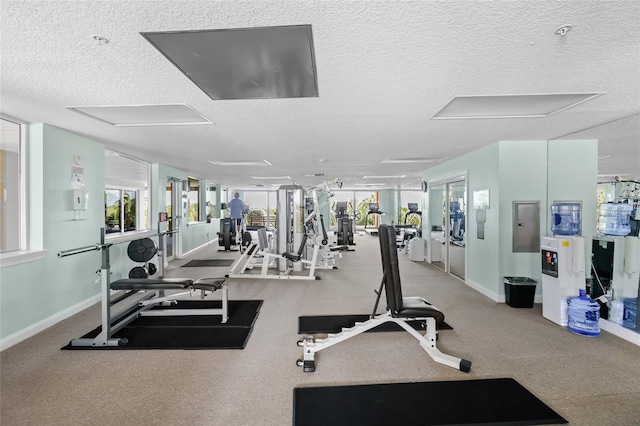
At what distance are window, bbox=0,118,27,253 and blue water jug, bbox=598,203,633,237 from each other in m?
6.66

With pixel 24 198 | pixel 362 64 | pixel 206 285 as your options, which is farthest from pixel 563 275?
pixel 24 198

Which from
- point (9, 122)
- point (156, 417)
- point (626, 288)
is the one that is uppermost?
point (9, 122)

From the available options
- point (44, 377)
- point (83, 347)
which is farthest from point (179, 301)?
point (44, 377)

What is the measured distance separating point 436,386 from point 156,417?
200 centimetres

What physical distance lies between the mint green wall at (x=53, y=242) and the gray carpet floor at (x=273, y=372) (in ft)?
0.98

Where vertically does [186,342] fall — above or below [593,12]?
below

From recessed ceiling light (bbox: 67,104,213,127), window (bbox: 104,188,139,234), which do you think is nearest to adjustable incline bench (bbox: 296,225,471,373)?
recessed ceiling light (bbox: 67,104,213,127)

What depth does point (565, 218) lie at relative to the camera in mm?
3873

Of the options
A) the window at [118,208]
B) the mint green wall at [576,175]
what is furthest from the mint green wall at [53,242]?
the window at [118,208]

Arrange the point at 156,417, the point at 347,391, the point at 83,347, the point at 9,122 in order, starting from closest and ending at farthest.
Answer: the point at 156,417, the point at 347,391, the point at 83,347, the point at 9,122

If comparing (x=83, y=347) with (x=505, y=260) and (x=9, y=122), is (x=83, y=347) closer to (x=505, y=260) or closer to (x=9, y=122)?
(x=9, y=122)

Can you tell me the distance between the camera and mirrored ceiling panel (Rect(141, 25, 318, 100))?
1.60m

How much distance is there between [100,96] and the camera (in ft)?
8.08

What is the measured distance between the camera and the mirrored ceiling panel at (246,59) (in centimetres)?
160
